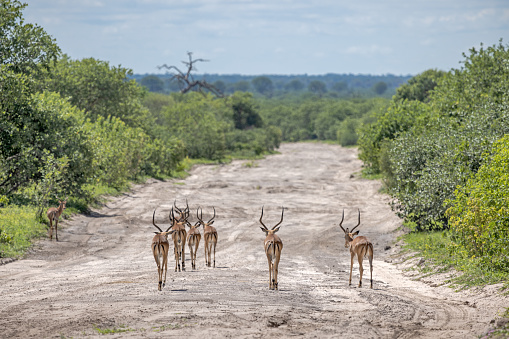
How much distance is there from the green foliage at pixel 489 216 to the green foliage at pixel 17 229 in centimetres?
1439

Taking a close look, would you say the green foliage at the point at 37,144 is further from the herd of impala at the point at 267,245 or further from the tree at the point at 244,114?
the tree at the point at 244,114

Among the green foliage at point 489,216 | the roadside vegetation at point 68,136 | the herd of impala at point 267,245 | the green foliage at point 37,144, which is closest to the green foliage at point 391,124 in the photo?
the roadside vegetation at point 68,136

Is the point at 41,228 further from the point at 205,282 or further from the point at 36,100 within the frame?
the point at 205,282

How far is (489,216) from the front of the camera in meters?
15.4

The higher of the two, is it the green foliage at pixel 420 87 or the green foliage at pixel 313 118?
the green foliage at pixel 420 87

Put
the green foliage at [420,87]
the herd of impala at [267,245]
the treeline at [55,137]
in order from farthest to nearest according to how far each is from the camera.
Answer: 1. the green foliage at [420,87]
2. the treeline at [55,137]
3. the herd of impala at [267,245]

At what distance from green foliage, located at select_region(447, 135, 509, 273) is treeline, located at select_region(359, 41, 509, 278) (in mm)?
24

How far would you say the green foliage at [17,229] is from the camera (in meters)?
20.3

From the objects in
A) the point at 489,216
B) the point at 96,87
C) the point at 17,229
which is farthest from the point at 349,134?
the point at 489,216

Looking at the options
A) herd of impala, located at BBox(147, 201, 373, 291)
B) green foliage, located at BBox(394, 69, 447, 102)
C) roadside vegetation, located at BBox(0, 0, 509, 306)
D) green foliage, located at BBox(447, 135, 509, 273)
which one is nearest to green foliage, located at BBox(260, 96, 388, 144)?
green foliage, located at BBox(394, 69, 447, 102)

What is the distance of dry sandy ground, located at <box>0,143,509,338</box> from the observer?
10.8m

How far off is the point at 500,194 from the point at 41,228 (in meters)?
17.7

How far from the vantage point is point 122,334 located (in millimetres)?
10086

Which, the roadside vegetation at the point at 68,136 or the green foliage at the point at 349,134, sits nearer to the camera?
the roadside vegetation at the point at 68,136
